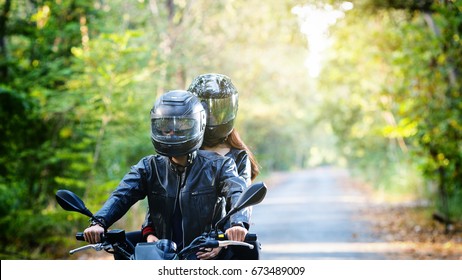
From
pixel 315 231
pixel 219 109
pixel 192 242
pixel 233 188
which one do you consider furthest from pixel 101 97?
pixel 192 242

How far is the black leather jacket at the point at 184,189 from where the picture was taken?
3535 mm

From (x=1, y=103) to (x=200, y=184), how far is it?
5688 millimetres

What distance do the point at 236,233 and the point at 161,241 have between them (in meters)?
0.40

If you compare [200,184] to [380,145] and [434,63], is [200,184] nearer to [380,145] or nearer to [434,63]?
Answer: [434,63]

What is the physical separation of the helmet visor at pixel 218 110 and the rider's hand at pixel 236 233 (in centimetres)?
120

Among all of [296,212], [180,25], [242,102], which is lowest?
[296,212]

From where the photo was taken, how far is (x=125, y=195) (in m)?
3.51

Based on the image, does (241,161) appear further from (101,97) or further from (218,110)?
(101,97)

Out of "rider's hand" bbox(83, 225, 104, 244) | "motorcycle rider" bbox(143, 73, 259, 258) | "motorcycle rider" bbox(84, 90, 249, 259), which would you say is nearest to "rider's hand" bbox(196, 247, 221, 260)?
"motorcycle rider" bbox(84, 90, 249, 259)

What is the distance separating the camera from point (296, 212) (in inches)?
667

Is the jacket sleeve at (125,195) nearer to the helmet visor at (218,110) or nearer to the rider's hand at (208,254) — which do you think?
the rider's hand at (208,254)

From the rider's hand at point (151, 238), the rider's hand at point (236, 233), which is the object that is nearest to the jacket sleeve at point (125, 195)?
the rider's hand at point (151, 238)

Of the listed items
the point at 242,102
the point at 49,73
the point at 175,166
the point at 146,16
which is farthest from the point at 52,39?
the point at 242,102

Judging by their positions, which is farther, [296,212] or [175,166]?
[296,212]
